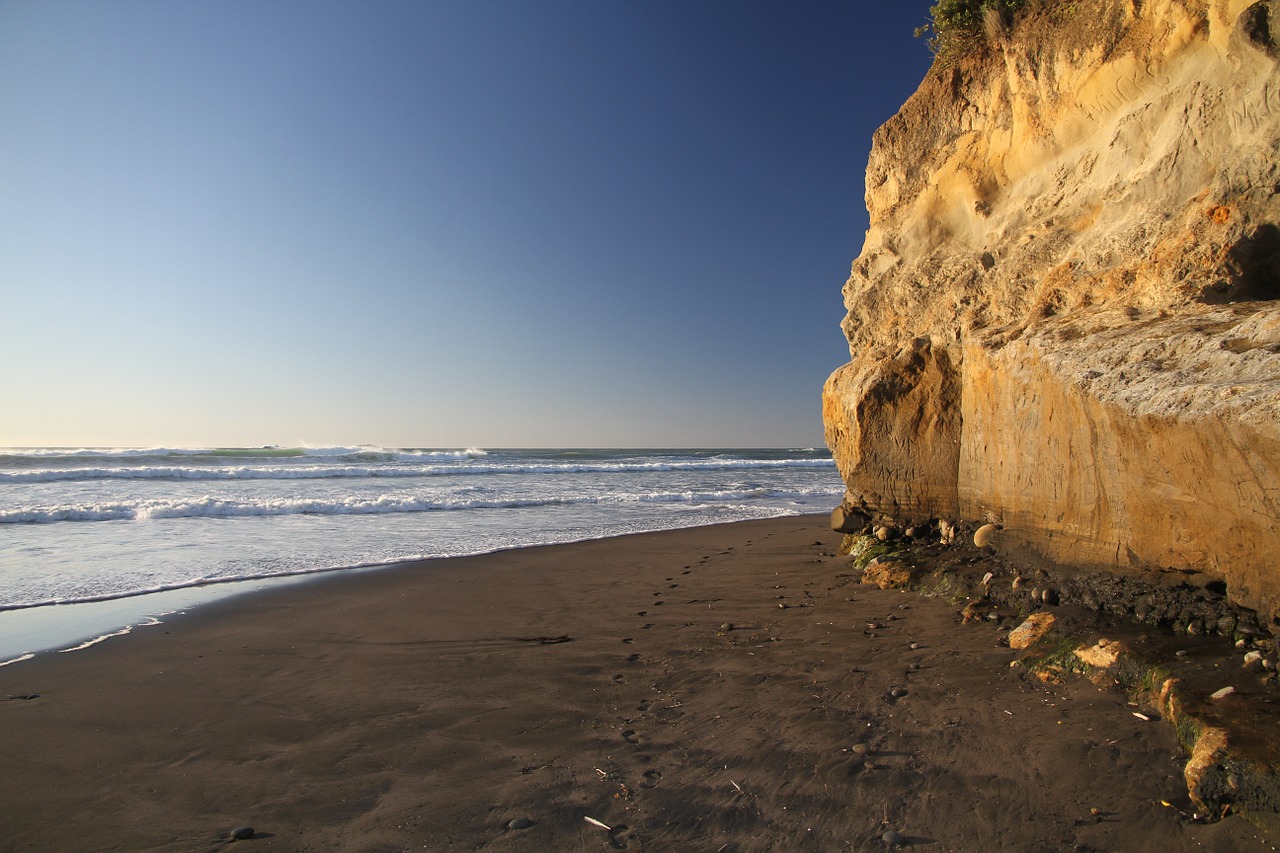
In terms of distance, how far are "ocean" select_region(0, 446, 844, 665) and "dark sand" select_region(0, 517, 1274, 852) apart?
2.00 meters

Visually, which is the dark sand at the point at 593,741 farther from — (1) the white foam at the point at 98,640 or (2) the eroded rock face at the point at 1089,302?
(2) the eroded rock face at the point at 1089,302

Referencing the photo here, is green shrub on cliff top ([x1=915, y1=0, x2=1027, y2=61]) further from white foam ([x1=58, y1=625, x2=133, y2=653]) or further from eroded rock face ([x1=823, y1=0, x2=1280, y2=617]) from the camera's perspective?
white foam ([x1=58, y1=625, x2=133, y2=653])

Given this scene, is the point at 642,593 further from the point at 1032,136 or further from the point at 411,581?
the point at 1032,136

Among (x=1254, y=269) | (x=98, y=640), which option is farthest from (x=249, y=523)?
(x=1254, y=269)

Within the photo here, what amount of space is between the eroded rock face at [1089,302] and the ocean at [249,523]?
290 inches

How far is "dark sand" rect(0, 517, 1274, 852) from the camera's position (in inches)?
104

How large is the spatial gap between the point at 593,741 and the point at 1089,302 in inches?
198

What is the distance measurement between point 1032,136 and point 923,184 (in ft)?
4.77

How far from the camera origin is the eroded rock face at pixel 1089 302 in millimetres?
3328

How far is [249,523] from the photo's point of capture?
44.4 ft

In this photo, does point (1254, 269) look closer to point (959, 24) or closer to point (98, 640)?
point (959, 24)

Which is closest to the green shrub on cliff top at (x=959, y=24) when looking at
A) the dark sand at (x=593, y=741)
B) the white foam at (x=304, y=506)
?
the dark sand at (x=593, y=741)

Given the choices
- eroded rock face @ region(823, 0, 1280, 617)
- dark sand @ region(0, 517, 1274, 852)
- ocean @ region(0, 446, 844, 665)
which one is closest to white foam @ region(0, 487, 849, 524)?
ocean @ region(0, 446, 844, 665)

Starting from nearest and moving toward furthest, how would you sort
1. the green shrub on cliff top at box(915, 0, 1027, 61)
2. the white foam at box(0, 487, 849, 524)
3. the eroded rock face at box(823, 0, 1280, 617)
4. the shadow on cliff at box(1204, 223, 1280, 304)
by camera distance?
the eroded rock face at box(823, 0, 1280, 617) → the shadow on cliff at box(1204, 223, 1280, 304) → the green shrub on cliff top at box(915, 0, 1027, 61) → the white foam at box(0, 487, 849, 524)
